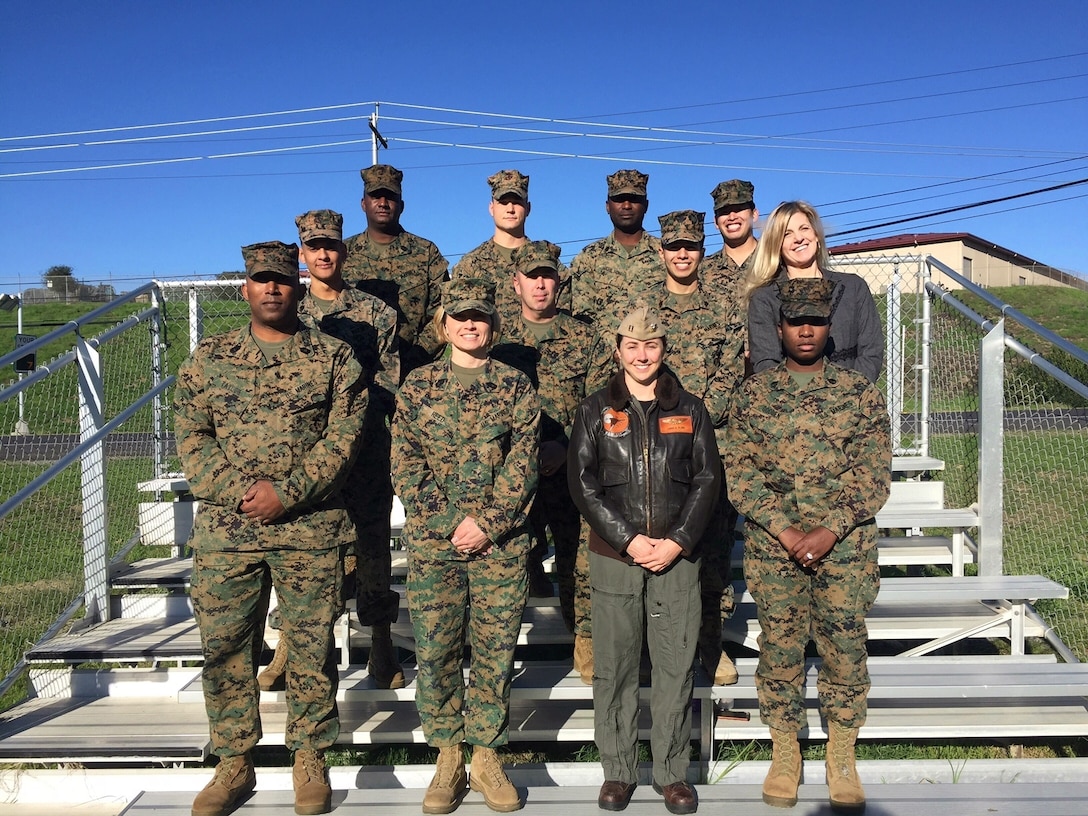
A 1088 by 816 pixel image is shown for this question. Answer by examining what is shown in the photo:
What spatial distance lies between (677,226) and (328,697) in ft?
8.66

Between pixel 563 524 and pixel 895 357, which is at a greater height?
pixel 895 357

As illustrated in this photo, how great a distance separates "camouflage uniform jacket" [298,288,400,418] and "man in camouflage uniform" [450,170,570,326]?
0.60 meters

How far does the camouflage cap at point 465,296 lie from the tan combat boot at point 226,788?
199cm

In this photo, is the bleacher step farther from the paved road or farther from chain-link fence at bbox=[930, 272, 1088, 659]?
the paved road

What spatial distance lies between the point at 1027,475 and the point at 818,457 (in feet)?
25.3

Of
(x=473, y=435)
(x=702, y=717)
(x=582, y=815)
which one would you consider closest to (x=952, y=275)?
(x=702, y=717)

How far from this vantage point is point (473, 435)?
11.5ft

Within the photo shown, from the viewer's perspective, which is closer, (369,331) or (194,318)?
(369,331)

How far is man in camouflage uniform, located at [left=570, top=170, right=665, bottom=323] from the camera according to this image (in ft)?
15.7

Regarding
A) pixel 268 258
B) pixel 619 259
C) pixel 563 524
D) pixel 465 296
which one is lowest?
pixel 563 524

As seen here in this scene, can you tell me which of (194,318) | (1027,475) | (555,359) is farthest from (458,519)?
(1027,475)

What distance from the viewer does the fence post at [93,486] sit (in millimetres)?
5105

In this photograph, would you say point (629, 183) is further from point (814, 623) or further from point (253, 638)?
point (253, 638)

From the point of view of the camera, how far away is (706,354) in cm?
423
